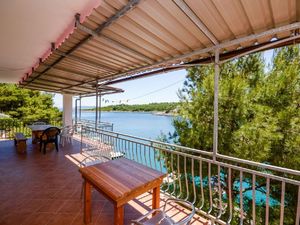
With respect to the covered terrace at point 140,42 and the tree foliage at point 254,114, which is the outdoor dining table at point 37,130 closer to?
the covered terrace at point 140,42

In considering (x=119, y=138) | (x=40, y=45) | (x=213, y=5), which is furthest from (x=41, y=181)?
(x=213, y=5)

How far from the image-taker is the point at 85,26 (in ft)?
7.30

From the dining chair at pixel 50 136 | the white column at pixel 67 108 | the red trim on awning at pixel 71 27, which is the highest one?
the red trim on awning at pixel 71 27

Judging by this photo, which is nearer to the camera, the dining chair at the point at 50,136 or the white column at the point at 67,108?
the dining chair at the point at 50,136

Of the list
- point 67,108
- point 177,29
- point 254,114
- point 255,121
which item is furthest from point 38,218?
point 67,108

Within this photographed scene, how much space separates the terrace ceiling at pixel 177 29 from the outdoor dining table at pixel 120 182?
180 centimetres

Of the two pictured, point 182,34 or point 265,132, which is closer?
point 182,34

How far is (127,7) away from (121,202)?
6.38 feet

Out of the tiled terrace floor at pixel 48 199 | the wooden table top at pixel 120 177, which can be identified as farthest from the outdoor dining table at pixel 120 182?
the tiled terrace floor at pixel 48 199

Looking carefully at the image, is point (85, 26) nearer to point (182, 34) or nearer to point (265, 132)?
point (182, 34)

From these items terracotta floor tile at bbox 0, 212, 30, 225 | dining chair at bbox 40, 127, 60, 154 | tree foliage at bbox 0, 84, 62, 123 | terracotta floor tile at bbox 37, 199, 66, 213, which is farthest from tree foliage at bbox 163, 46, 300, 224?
tree foliage at bbox 0, 84, 62, 123

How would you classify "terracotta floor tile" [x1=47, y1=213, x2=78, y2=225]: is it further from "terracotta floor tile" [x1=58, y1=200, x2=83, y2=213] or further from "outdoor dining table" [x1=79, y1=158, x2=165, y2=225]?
"outdoor dining table" [x1=79, y1=158, x2=165, y2=225]

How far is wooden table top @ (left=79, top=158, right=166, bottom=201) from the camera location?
5.89 ft

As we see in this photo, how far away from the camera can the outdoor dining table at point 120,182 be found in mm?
1763
